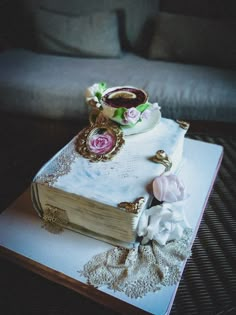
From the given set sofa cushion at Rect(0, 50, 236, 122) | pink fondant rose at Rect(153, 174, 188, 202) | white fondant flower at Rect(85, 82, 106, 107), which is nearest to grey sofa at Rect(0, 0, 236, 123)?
sofa cushion at Rect(0, 50, 236, 122)

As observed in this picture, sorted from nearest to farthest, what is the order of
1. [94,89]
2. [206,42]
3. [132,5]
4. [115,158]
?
[115,158] < [94,89] < [206,42] < [132,5]

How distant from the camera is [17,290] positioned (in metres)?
0.72

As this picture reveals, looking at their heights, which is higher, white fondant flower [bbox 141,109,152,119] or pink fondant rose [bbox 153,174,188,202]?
white fondant flower [bbox 141,109,152,119]

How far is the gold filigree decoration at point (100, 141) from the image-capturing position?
0.82 meters

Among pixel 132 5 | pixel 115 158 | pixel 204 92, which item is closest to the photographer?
pixel 115 158

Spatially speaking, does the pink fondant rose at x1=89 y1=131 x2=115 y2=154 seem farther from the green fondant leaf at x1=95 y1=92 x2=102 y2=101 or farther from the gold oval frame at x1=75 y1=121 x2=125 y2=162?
the green fondant leaf at x1=95 y1=92 x2=102 y2=101

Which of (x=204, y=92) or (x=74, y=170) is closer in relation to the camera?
(x=74, y=170)

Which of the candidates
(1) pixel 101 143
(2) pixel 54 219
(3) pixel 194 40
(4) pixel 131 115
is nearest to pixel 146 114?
(4) pixel 131 115

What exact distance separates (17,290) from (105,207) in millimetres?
286

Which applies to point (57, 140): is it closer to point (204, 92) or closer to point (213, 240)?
point (204, 92)

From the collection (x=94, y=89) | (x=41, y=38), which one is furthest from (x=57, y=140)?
(x=41, y=38)

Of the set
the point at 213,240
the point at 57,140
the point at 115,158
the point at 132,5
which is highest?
the point at 132,5

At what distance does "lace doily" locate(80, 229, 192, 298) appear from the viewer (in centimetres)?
65

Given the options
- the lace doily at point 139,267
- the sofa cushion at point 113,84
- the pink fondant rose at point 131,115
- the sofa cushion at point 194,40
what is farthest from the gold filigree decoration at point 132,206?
the sofa cushion at point 194,40
